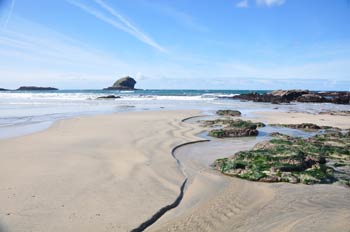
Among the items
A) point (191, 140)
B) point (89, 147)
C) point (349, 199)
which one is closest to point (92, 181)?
point (89, 147)

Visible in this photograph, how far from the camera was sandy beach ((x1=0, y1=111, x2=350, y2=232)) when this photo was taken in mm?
3871

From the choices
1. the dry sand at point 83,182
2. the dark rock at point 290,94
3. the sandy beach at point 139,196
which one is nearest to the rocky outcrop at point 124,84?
the dark rock at point 290,94

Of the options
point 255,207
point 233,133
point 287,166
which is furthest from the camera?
point 233,133

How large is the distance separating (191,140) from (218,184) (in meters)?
4.18

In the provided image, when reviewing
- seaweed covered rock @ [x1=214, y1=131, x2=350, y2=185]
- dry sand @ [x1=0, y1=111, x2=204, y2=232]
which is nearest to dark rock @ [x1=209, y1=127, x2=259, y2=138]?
dry sand @ [x1=0, y1=111, x2=204, y2=232]

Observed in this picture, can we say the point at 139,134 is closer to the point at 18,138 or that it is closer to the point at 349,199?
the point at 18,138

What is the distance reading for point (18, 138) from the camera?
9234mm

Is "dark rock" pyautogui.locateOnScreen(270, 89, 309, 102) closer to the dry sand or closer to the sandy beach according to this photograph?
the dry sand

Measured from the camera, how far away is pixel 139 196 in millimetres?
4734

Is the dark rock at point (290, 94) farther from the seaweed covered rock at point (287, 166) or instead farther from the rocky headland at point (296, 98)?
the seaweed covered rock at point (287, 166)

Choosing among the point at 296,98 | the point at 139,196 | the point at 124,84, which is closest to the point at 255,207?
the point at 139,196

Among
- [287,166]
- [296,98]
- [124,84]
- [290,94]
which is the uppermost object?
[287,166]

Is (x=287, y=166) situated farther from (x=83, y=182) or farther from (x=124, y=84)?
(x=124, y=84)

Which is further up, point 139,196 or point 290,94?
point 139,196
